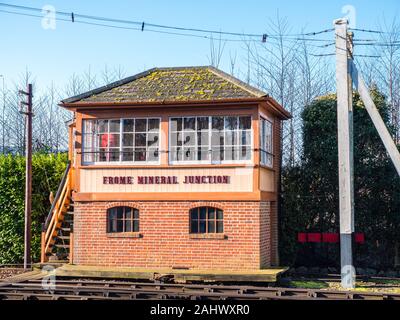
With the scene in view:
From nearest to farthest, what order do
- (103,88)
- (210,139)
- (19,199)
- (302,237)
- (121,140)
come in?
(210,139)
(121,140)
(103,88)
(302,237)
(19,199)

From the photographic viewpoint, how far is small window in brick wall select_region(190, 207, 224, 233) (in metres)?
16.8

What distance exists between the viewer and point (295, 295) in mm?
13867

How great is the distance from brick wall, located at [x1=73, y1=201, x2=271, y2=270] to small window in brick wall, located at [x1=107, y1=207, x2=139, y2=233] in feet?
0.62

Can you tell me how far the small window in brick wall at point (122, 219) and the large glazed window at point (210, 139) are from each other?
6.34 ft

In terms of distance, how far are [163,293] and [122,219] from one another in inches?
159

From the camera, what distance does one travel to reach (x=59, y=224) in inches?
744

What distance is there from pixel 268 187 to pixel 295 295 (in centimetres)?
485

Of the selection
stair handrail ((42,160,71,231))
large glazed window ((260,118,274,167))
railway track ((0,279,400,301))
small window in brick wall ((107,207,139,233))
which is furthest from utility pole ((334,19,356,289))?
stair handrail ((42,160,71,231))

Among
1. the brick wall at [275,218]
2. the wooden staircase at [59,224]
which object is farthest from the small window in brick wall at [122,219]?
the brick wall at [275,218]

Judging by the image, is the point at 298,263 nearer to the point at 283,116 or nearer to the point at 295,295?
the point at 283,116

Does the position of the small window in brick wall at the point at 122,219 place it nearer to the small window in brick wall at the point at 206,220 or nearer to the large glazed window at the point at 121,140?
the large glazed window at the point at 121,140

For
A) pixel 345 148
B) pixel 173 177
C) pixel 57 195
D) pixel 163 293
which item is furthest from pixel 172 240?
pixel 345 148

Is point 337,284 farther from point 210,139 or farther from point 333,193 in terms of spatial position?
point 210,139

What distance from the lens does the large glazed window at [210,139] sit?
17.0 m
